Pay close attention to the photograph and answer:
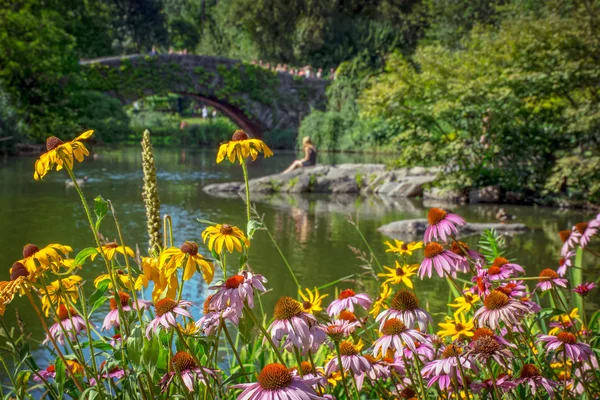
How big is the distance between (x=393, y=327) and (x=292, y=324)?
0.25 m

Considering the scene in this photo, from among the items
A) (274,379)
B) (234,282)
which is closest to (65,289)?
(234,282)

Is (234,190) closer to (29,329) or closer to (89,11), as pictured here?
(29,329)

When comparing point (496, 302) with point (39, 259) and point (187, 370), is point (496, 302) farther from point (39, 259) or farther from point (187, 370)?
point (39, 259)

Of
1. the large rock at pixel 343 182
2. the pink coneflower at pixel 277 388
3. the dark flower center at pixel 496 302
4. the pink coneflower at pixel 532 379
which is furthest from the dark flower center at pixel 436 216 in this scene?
the large rock at pixel 343 182

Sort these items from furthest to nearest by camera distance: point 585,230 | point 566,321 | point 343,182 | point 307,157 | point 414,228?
point 307,157, point 343,182, point 414,228, point 585,230, point 566,321

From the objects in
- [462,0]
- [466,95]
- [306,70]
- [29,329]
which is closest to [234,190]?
[466,95]

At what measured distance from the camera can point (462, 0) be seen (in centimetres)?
3095

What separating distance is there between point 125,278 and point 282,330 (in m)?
0.55

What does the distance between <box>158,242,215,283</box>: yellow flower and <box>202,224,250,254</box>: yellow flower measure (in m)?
0.04

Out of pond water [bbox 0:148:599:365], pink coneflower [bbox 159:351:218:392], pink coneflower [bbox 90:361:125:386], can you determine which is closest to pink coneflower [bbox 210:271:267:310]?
pink coneflower [bbox 159:351:218:392]

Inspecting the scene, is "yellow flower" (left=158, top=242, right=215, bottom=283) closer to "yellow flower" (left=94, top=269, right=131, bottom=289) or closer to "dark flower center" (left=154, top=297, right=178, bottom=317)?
"dark flower center" (left=154, top=297, right=178, bottom=317)

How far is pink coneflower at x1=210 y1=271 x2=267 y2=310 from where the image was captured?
133 centimetres

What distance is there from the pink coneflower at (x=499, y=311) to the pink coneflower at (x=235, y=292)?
0.52 meters

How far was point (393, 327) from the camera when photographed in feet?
4.70
